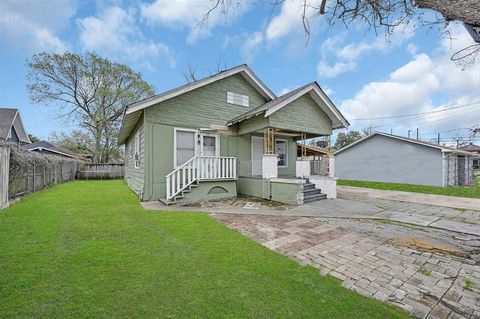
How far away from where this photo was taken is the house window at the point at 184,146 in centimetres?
945

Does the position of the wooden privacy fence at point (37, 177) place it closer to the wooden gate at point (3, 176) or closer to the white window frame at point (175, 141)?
the wooden gate at point (3, 176)

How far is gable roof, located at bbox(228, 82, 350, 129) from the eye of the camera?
8832mm

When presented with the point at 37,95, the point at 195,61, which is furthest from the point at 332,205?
the point at 37,95

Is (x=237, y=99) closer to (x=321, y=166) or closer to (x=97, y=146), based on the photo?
(x=321, y=166)

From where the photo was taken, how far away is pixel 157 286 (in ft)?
8.84

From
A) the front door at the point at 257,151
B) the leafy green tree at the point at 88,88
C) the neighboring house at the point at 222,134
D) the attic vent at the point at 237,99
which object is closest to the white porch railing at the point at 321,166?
the neighboring house at the point at 222,134

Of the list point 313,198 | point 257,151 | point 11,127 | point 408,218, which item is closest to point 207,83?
point 257,151

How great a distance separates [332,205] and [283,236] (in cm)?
429

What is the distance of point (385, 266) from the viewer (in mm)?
3375

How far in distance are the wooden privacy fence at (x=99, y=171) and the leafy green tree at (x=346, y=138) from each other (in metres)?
38.7

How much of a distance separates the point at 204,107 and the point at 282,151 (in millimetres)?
5065

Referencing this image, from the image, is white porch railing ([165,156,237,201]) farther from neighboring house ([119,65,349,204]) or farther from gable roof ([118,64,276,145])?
gable roof ([118,64,276,145])

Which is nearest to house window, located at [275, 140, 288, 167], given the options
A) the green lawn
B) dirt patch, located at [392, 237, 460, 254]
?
dirt patch, located at [392, 237, 460, 254]

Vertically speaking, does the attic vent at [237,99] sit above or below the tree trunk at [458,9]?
above
